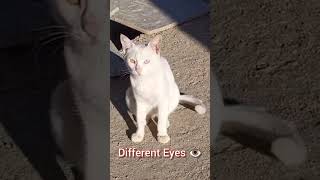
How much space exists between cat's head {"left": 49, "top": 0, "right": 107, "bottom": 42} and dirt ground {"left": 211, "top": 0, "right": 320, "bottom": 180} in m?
0.41

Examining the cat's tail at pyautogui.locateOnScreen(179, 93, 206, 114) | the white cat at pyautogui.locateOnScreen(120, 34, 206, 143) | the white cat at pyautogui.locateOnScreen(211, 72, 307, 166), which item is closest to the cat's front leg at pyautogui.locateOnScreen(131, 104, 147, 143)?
the white cat at pyautogui.locateOnScreen(120, 34, 206, 143)

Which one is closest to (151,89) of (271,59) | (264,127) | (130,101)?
(130,101)

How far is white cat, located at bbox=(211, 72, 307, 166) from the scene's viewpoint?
2.32 metres

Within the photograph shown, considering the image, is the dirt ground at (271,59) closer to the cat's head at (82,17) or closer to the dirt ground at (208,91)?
the dirt ground at (208,91)

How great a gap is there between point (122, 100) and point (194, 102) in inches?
9.0

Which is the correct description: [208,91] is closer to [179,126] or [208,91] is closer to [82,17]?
[179,126]

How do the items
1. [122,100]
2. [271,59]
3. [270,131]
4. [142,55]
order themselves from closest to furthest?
[142,55] → [122,100] → [270,131] → [271,59]

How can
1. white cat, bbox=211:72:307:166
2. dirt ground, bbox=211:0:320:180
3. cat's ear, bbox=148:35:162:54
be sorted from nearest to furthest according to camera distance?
cat's ear, bbox=148:35:162:54 < white cat, bbox=211:72:307:166 < dirt ground, bbox=211:0:320:180

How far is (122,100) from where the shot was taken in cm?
223

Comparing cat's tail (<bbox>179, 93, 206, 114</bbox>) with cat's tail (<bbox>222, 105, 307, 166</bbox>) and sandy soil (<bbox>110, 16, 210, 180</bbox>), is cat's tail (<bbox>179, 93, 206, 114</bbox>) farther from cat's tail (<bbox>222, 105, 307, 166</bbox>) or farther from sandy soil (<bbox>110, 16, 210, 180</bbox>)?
cat's tail (<bbox>222, 105, 307, 166</bbox>)

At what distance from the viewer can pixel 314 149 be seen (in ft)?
7.77

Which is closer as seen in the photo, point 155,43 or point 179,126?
→ point 155,43

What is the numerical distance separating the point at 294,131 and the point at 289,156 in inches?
4.3

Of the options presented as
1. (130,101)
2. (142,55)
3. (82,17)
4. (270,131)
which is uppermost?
(82,17)
